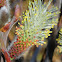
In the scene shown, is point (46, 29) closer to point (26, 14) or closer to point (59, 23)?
point (59, 23)

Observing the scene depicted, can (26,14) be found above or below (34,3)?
below

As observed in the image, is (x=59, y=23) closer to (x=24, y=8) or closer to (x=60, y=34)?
(x=60, y=34)

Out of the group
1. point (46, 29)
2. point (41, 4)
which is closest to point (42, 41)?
point (46, 29)

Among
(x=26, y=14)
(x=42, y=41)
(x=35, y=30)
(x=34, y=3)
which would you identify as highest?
(x=34, y=3)

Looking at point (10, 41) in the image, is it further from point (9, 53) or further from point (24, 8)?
point (24, 8)

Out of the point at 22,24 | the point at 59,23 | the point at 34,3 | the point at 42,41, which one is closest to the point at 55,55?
the point at 42,41

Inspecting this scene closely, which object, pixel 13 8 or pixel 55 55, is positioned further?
pixel 55 55

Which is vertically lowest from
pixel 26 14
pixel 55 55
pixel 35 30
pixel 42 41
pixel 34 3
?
pixel 55 55

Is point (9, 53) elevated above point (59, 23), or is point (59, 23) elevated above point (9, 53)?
point (59, 23)
